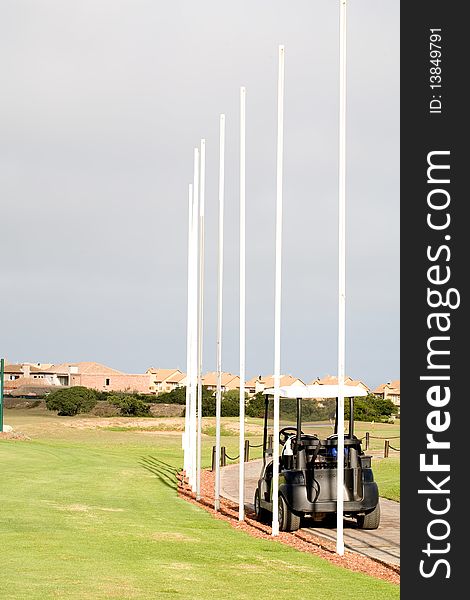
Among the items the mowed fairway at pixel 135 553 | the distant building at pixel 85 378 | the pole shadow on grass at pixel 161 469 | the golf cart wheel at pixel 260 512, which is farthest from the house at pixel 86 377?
the golf cart wheel at pixel 260 512

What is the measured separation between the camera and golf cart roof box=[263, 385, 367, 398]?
19.8 meters

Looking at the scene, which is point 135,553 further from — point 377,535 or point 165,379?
point 165,379

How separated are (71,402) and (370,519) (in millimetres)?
72278

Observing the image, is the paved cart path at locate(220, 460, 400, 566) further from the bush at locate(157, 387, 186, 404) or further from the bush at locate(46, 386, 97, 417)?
the bush at locate(157, 387, 186, 404)

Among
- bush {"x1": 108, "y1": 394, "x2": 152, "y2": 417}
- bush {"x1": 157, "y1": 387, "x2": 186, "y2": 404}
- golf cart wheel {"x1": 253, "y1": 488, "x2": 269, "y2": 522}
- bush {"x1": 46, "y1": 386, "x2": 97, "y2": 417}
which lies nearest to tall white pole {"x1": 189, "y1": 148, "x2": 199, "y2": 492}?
golf cart wheel {"x1": 253, "y1": 488, "x2": 269, "y2": 522}

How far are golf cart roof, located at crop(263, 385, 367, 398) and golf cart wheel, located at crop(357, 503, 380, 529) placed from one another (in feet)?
7.48

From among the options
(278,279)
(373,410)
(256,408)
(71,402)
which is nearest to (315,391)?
(278,279)

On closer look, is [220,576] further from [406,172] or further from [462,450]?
[406,172]

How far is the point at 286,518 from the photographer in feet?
64.3

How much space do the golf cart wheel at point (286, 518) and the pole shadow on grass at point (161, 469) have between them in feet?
37.5

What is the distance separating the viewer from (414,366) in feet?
41.9

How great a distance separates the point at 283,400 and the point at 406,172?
8.19m

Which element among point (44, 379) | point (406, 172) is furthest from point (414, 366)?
point (44, 379)

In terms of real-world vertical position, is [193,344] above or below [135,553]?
above
